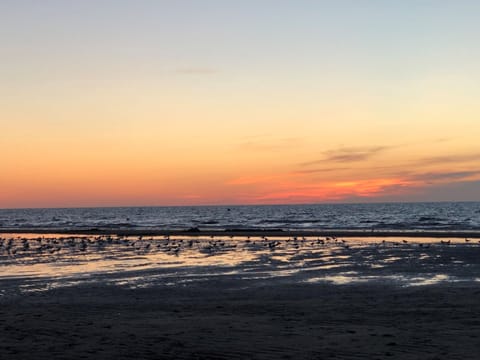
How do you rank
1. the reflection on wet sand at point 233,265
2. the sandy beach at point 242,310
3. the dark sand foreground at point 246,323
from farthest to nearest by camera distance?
1. the reflection on wet sand at point 233,265
2. the sandy beach at point 242,310
3. the dark sand foreground at point 246,323

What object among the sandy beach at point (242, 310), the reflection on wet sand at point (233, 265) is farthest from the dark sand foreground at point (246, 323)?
the reflection on wet sand at point (233, 265)

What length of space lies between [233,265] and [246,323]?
14.6 m

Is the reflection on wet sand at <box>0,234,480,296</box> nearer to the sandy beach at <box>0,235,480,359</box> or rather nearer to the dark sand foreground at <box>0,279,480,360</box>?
the sandy beach at <box>0,235,480,359</box>

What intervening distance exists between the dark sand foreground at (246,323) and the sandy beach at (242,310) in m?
0.03

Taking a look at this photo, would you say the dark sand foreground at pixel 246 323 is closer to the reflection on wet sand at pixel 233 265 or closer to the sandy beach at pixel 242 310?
the sandy beach at pixel 242 310

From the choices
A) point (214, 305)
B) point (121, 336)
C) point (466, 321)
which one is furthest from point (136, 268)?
point (466, 321)

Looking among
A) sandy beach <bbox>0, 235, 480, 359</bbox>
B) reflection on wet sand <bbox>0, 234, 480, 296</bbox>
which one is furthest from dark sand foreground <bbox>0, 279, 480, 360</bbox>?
reflection on wet sand <bbox>0, 234, 480, 296</bbox>

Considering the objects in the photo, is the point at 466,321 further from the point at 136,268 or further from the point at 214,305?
the point at 136,268

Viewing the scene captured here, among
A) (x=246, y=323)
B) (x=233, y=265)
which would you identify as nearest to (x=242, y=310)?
(x=246, y=323)

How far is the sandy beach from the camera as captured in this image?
34.8 ft

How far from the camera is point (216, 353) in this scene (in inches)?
407

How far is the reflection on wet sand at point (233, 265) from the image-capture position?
2197cm

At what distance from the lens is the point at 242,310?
14.9 metres

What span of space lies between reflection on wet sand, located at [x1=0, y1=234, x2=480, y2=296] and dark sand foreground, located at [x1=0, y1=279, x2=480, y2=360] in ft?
9.59
